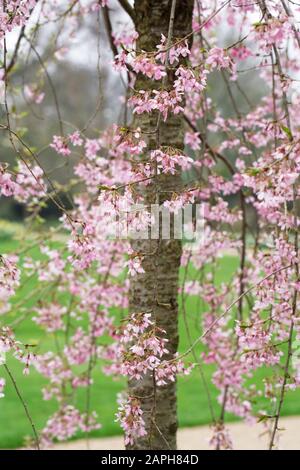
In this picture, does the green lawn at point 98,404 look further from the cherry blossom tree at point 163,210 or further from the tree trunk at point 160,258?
the tree trunk at point 160,258

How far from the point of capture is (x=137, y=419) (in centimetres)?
220

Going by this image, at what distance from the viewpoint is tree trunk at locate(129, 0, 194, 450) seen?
297 centimetres

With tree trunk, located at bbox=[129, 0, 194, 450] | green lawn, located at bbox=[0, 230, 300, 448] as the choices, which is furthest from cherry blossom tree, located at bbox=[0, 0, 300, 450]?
green lawn, located at bbox=[0, 230, 300, 448]

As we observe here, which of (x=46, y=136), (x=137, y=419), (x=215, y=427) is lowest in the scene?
(x=215, y=427)

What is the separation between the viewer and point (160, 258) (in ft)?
9.91

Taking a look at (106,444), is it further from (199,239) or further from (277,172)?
(277,172)

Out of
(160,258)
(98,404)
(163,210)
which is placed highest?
(163,210)

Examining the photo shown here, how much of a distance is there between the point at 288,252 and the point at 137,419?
0.80m

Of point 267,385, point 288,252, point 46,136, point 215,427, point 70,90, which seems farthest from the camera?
point 70,90

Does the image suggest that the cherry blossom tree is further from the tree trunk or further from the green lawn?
the green lawn

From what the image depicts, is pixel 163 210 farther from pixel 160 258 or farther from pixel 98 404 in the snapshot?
pixel 98 404

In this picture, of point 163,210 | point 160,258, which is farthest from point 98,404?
point 163,210

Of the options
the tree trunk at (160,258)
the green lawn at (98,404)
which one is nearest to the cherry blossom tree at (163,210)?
the tree trunk at (160,258)
